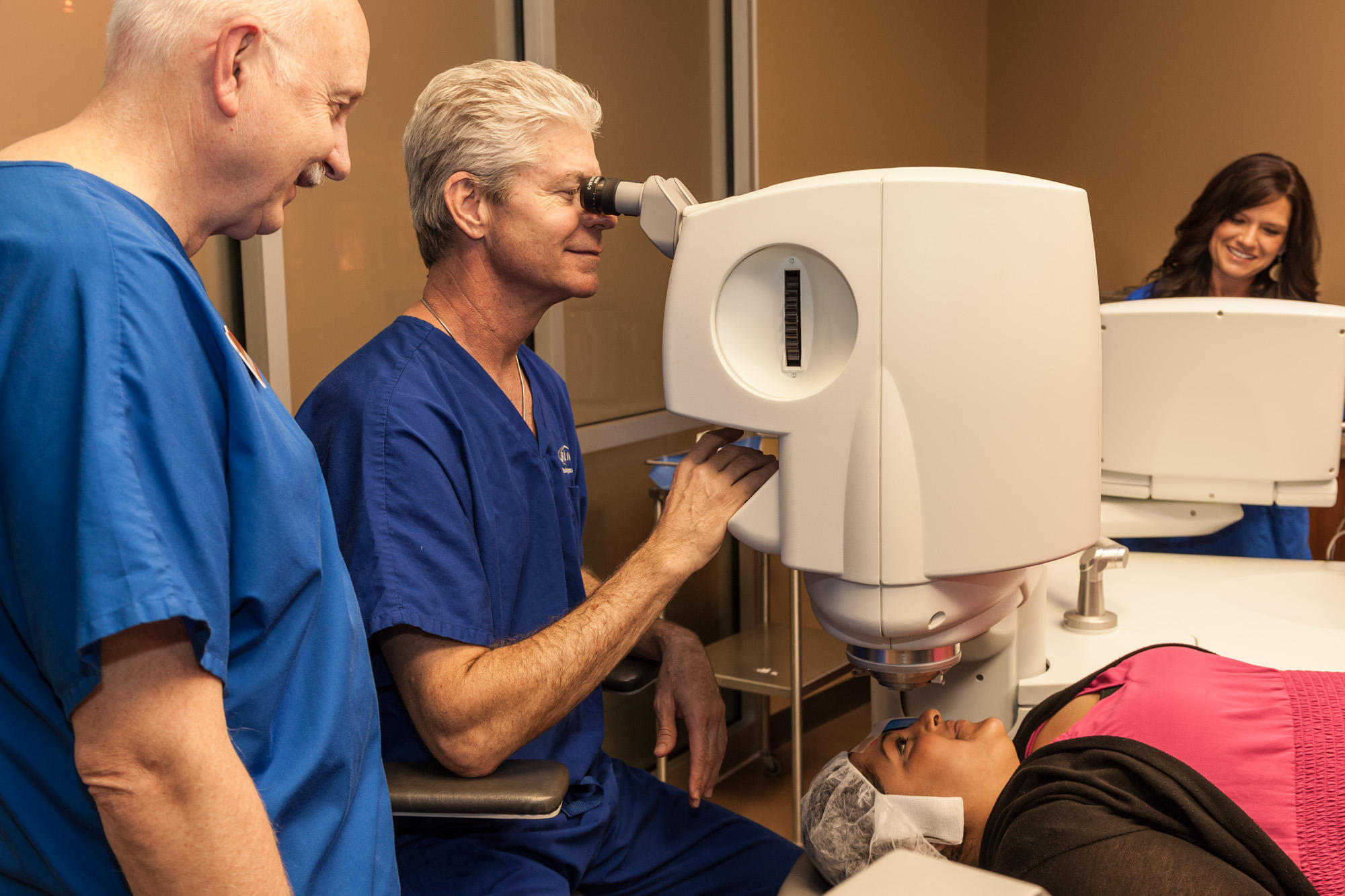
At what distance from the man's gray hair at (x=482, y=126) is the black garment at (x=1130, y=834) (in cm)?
89

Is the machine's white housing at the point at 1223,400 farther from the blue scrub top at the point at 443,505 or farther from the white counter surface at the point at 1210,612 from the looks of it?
the blue scrub top at the point at 443,505

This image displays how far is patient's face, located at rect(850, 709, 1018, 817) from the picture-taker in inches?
44.4

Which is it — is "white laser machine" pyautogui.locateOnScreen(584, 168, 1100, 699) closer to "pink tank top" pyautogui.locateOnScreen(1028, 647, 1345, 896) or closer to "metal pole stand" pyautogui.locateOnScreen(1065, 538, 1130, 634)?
"pink tank top" pyautogui.locateOnScreen(1028, 647, 1345, 896)

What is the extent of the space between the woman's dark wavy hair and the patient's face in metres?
1.96

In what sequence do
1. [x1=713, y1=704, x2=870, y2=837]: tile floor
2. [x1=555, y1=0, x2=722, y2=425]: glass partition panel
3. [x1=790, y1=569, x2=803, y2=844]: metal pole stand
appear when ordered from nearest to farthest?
1. [x1=790, y1=569, x2=803, y2=844]: metal pole stand
2. [x1=555, y1=0, x2=722, y2=425]: glass partition panel
3. [x1=713, y1=704, x2=870, y2=837]: tile floor

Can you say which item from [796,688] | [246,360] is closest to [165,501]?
[246,360]

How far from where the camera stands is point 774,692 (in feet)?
8.46

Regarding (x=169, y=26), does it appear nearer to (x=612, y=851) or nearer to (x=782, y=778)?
(x=612, y=851)

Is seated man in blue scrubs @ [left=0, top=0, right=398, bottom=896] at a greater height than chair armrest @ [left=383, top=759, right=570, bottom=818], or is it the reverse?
seated man in blue scrubs @ [left=0, top=0, right=398, bottom=896]

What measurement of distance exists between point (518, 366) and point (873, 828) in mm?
745

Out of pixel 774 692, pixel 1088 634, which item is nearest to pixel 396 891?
pixel 1088 634

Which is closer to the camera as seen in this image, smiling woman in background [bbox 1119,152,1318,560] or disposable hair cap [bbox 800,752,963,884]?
disposable hair cap [bbox 800,752,963,884]

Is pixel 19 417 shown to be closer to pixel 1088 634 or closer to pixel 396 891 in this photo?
pixel 396 891

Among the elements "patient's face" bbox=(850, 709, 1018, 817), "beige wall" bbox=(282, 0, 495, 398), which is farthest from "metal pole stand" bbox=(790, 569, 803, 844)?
"patient's face" bbox=(850, 709, 1018, 817)
